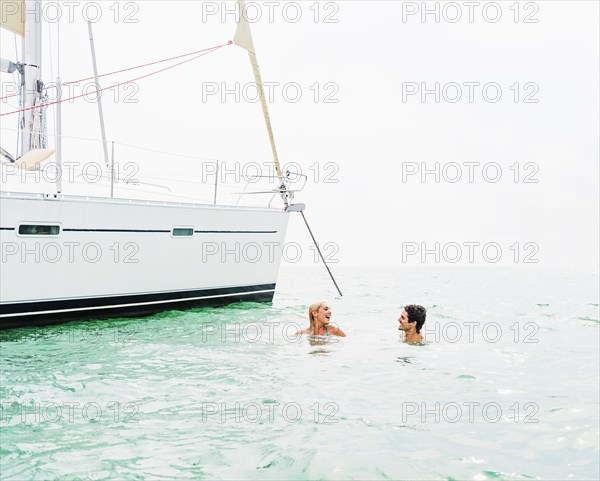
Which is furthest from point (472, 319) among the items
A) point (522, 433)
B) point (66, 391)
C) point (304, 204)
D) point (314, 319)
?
point (66, 391)

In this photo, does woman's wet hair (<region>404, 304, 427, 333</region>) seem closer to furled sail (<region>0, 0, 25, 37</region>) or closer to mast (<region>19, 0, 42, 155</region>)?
mast (<region>19, 0, 42, 155</region>)

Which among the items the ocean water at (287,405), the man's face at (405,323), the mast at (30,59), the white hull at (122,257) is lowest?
the ocean water at (287,405)

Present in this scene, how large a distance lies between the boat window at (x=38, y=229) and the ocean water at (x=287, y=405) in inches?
59.8

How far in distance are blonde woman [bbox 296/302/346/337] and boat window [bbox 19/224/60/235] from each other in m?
4.11

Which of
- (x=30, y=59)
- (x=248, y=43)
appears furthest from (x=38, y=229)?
(x=248, y=43)

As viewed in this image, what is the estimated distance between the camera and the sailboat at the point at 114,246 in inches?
314

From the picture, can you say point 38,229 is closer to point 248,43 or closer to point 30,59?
point 30,59

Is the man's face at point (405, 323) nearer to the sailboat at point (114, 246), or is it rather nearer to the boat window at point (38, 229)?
the sailboat at point (114, 246)

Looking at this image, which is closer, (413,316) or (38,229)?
(413,316)

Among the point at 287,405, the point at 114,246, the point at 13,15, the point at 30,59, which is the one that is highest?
the point at 13,15

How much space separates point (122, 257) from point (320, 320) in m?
3.71

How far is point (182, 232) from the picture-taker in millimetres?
9742

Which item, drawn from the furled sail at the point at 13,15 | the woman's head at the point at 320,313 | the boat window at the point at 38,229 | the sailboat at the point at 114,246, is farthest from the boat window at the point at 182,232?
the furled sail at the point at 13,15

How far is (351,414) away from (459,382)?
1751mm
